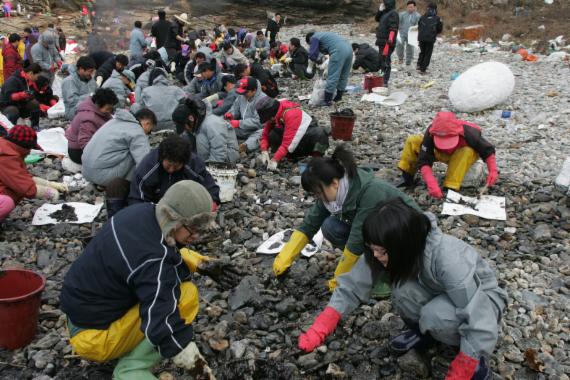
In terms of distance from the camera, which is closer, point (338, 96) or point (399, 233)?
point (399, 233)

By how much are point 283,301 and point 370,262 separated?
123cm

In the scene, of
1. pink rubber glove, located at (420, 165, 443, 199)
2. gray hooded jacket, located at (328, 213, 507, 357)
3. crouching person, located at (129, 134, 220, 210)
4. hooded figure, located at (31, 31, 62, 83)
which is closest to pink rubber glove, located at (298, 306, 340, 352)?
gray hooded jacket, located at (328, 213, 507, 357)

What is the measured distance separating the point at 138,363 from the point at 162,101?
5.26 meters

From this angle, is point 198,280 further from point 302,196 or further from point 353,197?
point 302,196

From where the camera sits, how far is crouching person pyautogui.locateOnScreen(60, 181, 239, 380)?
2285mm

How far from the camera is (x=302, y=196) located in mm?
5449

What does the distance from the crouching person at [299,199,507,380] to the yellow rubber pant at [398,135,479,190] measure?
2.53 metres

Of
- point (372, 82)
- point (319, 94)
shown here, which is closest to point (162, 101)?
point (319, 94)

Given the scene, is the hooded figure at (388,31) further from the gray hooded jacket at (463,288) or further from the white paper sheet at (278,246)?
the gray hooded jacket at (463,288)

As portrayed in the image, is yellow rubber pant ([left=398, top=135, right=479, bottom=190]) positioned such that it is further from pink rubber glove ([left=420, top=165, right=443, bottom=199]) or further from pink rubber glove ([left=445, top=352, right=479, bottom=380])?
pink rubber glove ([left=445, top=352, right=479, bottom=380])

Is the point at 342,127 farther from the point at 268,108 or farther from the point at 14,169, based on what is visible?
the point at 14,169

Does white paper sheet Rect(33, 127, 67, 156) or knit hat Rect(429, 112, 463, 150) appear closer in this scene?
knit hat Rect(429, 112, 463, 150)

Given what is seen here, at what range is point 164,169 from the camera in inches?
161

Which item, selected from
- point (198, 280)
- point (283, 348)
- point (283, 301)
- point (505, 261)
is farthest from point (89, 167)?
point (505, 261)
